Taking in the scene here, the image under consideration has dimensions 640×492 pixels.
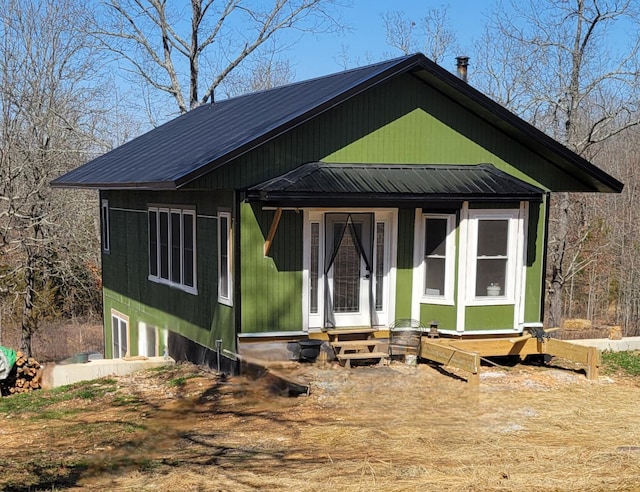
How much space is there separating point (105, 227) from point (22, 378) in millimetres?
4948

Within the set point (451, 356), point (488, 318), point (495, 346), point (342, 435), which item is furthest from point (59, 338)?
point (342, 435)

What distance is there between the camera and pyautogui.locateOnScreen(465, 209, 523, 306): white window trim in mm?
11508

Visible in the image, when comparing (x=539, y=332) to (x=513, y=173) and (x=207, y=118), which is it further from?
(x=207, y=118)

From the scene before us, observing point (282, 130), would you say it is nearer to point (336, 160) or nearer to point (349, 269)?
point (336, 160)

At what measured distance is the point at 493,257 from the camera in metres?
11.7

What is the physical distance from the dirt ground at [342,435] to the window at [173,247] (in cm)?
197

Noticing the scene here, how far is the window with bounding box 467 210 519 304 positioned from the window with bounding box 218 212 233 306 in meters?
3.95

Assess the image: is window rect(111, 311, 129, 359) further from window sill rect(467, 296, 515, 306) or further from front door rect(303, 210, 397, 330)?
window sill rect(467, 296, 515, 306)

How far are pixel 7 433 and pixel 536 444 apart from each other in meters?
6.85

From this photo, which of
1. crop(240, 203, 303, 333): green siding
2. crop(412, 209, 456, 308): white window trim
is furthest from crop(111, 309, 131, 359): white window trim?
crop(412, 209, 456, 308): white window trim

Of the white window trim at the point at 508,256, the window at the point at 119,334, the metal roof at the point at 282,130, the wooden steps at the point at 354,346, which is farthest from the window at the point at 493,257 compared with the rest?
the window at the point at 119,334

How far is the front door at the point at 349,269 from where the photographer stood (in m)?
11.4

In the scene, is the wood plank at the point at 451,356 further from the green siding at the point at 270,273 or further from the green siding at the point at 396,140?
the green siding at the point at 396,140

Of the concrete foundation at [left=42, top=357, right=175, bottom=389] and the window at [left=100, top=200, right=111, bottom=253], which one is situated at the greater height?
the window at [left=100, top=200, right=111, bottom=253]
